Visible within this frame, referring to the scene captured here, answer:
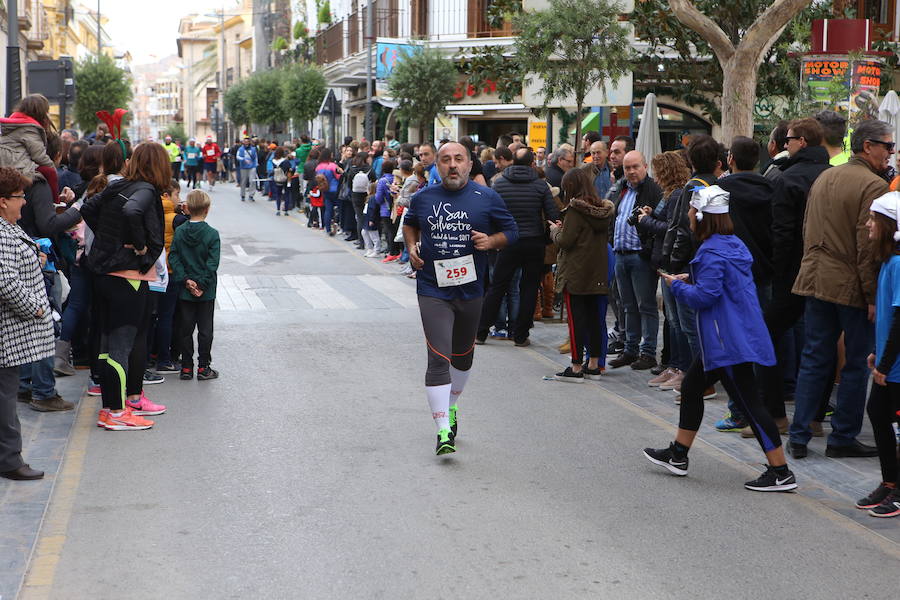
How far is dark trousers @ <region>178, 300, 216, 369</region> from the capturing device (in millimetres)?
9633

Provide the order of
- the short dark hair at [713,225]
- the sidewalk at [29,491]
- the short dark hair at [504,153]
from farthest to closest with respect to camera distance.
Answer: the short dark hair at [504,153]
the short dark hair at [713,225]
the sidewalk at [29,491]

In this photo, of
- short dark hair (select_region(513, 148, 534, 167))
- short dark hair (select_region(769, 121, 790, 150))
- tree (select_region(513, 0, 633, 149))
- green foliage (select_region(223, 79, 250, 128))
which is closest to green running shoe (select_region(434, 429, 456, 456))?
short dark hair (select_region(769, 121, 790, 150))

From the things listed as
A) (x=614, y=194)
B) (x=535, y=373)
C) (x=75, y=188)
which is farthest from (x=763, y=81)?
(x=75, y=188)

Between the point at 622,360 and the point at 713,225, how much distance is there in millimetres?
4167

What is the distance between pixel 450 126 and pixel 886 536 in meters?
28.0

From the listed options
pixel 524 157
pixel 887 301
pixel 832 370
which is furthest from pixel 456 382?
pixel 524 157

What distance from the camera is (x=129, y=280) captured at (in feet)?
25.9

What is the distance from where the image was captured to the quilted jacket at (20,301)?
6.49 metres

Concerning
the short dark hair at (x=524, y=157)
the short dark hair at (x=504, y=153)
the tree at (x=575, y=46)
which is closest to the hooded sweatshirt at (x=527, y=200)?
the short dark hair at (x=524, y=157)

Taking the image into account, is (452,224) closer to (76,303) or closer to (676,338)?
(676,338)

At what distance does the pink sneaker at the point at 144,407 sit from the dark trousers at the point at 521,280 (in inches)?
161

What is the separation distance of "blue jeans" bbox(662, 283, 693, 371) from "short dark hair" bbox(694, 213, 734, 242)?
8.27 feet

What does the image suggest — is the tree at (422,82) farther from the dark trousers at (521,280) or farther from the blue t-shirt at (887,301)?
the blue t-shirt at (887,301)

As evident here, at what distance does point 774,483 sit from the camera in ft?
21.5
